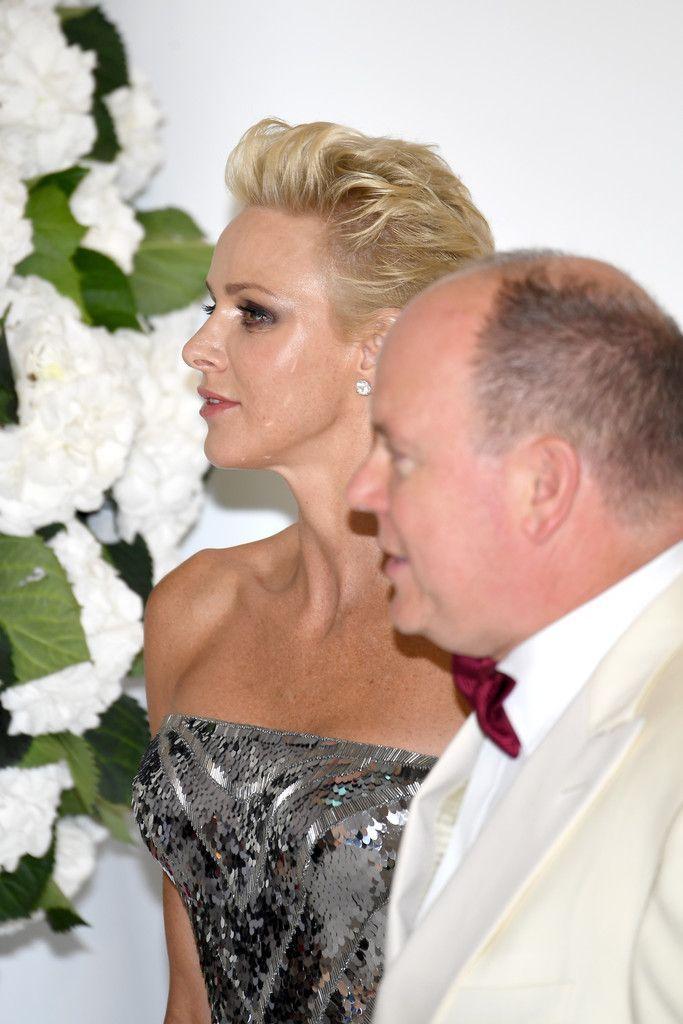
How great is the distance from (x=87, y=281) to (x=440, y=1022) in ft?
4.37

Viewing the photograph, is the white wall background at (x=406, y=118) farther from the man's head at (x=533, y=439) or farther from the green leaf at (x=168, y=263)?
the man's head at (x=533, y=439)

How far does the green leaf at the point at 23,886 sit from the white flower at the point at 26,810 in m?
0.02

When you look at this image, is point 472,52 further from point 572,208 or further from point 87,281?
point 87,281

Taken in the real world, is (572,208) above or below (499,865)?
above

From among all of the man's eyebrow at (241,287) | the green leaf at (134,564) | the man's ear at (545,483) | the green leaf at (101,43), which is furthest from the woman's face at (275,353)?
the man's ear at (545,483)

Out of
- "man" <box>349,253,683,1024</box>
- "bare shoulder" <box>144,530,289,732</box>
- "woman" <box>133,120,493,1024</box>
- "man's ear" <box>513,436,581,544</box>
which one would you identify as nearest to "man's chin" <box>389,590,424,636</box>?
"man" <box>349,253,683,1024</box>

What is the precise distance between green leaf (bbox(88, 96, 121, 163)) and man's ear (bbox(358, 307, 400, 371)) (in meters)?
0.68

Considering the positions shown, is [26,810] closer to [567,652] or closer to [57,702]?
[57,702]

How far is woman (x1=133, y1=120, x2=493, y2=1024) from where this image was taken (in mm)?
1304

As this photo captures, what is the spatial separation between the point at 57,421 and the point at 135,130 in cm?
56

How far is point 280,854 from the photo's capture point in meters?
1.33

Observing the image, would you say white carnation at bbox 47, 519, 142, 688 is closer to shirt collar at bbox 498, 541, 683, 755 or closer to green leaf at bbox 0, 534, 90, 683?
green leaf at bbox 0, 534, 90, 683

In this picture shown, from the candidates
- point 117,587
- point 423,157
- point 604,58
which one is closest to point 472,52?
point 604,58

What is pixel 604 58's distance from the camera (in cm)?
171
